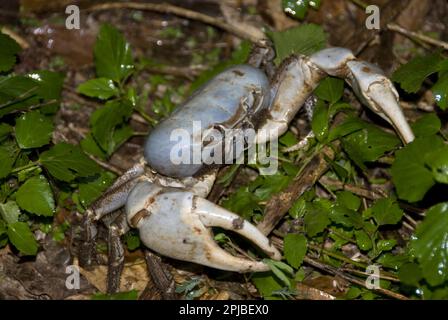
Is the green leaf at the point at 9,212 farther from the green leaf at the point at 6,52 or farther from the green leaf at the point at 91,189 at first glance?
the green leaf at the point at 6,52

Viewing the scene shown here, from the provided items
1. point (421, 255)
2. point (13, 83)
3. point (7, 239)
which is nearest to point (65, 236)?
point (7, 239)

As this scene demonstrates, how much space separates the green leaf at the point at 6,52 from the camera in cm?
383

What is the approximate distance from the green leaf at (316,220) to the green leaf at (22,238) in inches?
52.8

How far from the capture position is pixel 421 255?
115 inches

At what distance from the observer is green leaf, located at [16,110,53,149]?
3576 millimetres

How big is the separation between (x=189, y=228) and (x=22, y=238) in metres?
0.89

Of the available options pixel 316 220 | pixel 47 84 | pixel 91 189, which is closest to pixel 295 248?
pixel 316 220

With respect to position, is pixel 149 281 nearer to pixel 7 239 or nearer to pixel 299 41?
pixel 7 239

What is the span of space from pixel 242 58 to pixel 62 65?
1331 mm

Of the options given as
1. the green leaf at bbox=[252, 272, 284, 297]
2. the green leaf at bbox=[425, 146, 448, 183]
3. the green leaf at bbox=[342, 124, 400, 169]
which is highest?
the green leaf at bbox=[425, 146, 448, 183]

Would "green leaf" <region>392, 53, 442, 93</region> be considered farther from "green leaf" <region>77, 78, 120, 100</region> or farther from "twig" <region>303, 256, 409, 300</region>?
"green leaf" <region>77, 78, 120, 100</region>

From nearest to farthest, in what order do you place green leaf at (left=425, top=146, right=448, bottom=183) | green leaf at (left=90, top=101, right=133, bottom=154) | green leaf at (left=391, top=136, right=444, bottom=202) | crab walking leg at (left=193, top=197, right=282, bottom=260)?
1. green leaf at (left=425, top=146, right=448, bottom=183)
2. green leaf at (left=391, top=136, right=444, bottom=202)
3. crab walking leg at (left=193, top=197, right=282, bottom=260)
4. green leaf at (left=90, top=101, right=133, bottom=154)

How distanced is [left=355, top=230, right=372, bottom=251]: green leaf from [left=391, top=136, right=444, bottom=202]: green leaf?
49 centimetres

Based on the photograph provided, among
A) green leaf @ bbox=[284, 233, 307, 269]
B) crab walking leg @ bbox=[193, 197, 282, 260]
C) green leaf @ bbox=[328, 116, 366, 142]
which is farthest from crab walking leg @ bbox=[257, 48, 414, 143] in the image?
crab walking leg @ bbox=[193, 197, 282, 260]
